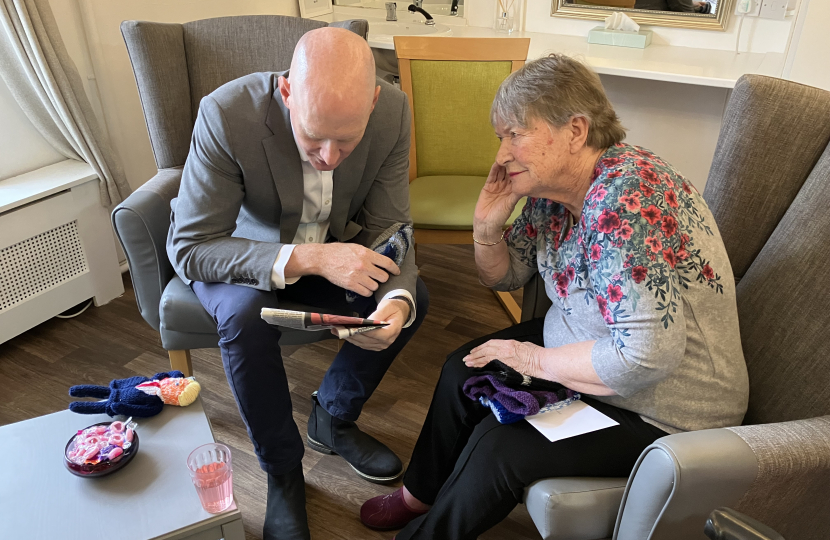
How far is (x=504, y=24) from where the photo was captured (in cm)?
307

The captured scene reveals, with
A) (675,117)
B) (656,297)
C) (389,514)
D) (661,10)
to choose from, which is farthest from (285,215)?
(661,10)

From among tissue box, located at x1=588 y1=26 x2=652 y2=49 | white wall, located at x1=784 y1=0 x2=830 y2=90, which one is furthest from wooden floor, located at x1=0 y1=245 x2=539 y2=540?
white wall, located at x1=784 y1=0 x2=830 y2=90

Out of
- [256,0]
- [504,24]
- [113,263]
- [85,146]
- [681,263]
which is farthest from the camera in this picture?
[504,24]

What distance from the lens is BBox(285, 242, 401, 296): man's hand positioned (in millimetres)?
1421

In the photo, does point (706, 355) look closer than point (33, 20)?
Yes

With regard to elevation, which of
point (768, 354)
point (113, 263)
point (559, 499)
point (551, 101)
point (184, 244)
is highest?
point (551, 101)

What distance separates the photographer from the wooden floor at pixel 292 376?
1.61 metres

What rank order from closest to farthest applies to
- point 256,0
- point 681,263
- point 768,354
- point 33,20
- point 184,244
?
point 681,263 < point 768,354 < point 184,244 < point 33,20 < point 256,0

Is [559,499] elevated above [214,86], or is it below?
below

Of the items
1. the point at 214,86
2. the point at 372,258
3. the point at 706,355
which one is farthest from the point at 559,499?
the point at 214,86

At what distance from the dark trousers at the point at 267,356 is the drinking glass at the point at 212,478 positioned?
28cm

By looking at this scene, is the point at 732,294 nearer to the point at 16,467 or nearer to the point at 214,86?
the point at 16,467

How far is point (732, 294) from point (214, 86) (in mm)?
1633

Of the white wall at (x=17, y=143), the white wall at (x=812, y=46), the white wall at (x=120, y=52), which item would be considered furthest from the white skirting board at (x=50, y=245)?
the white wall at (x=812, y=46)
